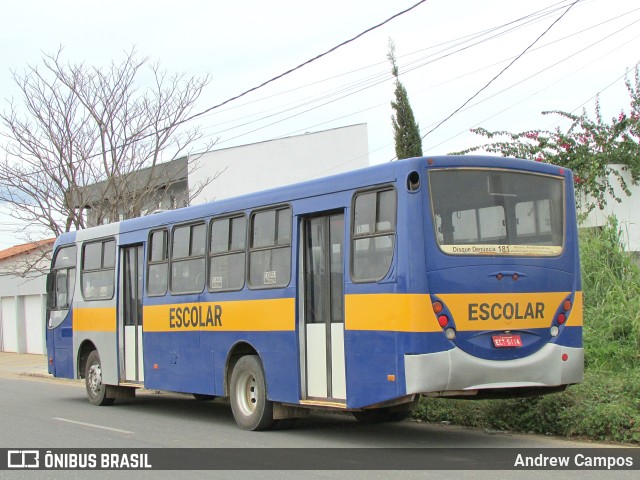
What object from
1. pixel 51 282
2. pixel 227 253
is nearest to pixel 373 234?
pixel 227 253

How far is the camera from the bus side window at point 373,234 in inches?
376

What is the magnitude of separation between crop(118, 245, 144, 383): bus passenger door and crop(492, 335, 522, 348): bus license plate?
22.9 ft

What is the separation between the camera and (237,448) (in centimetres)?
1018

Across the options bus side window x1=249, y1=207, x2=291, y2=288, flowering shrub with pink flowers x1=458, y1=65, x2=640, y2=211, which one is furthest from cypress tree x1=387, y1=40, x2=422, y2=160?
bus side window x1=249, y1=207, x2=291, y2=288

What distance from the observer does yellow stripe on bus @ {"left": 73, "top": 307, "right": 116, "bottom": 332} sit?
50.5 ft

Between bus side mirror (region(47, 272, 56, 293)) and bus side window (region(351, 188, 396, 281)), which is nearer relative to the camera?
bus side window (region(351, 188, 396, 281))

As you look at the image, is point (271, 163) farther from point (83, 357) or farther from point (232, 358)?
point (232, 358)

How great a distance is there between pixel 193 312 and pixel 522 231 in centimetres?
527

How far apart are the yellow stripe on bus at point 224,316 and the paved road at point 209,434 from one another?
4.58 feet

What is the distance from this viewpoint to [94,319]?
1595 cm

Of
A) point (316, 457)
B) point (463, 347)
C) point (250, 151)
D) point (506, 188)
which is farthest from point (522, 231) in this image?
point (250, 151)

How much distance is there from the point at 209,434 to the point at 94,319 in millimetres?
5153

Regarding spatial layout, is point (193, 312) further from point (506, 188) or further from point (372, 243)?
point (506, 188)

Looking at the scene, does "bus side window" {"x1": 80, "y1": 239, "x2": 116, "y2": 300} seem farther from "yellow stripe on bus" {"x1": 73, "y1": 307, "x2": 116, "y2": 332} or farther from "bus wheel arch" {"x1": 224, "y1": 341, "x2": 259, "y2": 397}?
"bus wheel arch" {"x1": 224, "y1": 341, "x2": 259, "y2": 397}
